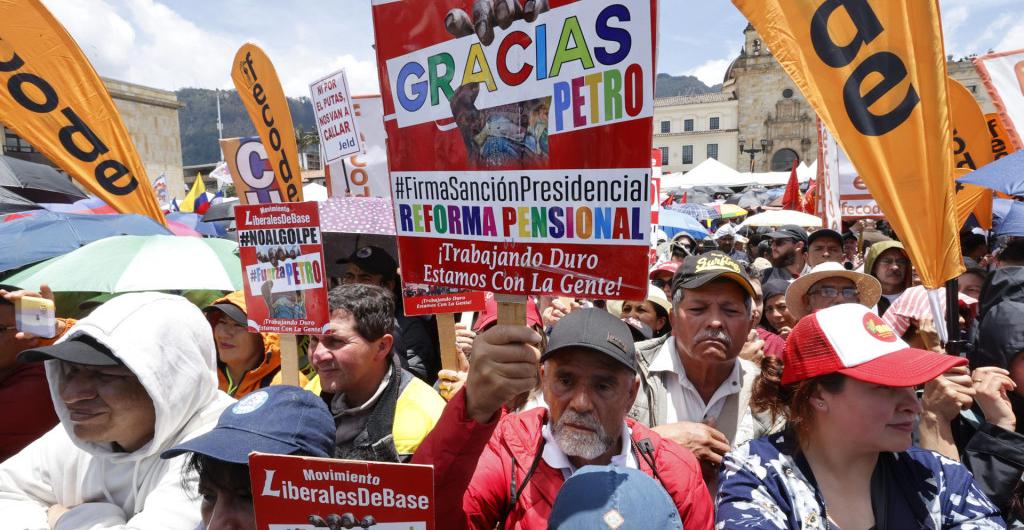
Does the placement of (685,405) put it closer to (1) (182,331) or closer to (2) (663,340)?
(2) (663,340)

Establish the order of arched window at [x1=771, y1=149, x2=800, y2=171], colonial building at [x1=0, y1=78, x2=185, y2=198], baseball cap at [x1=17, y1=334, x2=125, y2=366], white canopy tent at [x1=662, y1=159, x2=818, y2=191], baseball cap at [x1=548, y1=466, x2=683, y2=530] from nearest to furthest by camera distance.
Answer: baseball cap at [x1=548, y1=466, x2=683, y2=530]
baseball cap at [x1=17, y1=334, x2=125, y2=366]
white canopy tent at [x1=662, y1=159, x2=818, y2=191]
colonial building at [x1=0, y1=78, x2=185, y2=198]
arched window at [x1=771, y1=149, x2=800, y2=171]

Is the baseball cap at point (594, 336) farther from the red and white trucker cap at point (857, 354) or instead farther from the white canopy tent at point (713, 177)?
the white canopy tent at point (713, 177)

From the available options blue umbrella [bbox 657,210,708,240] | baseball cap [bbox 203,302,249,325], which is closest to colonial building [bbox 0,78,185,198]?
blue umbrella [bbox 657,210,708,240]

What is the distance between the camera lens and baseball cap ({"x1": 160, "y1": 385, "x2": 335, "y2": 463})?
5.49 ft

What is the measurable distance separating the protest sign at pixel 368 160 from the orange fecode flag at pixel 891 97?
13.7ft

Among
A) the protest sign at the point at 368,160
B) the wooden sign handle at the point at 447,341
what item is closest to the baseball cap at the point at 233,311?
the wooden sign handle at the point at 447,341

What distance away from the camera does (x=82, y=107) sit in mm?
4621

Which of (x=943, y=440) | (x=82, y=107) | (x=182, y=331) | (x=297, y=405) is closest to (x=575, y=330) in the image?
(x=297, y=405)

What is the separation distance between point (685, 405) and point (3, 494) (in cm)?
262

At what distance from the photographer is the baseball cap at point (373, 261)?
4371 mm

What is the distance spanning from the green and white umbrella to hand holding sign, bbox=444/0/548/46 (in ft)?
10.9

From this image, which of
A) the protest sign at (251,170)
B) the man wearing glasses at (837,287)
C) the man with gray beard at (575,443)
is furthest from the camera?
the protest sign at (251,170)

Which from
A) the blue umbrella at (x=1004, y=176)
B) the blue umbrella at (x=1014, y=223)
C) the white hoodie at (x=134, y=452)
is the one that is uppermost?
the blue umbrella at (x=1004, y=176)

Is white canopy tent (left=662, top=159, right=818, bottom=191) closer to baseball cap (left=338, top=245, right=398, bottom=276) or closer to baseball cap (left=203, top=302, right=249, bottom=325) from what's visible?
baseball cap (left=338, top=245, right=398, bottom=276)
